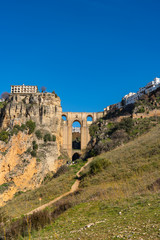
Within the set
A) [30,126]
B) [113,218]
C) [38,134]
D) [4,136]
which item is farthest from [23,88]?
[113,218]

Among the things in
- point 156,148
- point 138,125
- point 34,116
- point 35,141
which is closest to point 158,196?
point 156,148

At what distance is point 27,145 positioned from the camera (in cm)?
3216

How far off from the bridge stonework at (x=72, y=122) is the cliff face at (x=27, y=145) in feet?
18.0

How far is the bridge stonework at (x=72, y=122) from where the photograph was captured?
151 feet

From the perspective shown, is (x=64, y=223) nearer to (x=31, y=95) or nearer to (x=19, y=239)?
(x=19, y=239)

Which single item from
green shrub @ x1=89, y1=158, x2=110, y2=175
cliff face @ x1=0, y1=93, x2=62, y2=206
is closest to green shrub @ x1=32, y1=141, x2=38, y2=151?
cliff face @ x1=0, y1=93, x2=62, y2=206

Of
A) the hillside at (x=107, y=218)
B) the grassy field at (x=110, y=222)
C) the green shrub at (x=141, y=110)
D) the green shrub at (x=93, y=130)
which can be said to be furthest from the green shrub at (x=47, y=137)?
the grassy field at (x=110, y=222)

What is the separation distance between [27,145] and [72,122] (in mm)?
20211

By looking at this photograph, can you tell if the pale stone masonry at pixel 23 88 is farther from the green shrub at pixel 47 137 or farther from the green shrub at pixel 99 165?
the green shrub at pixel 99 165

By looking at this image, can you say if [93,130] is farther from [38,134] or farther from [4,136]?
[4,136]

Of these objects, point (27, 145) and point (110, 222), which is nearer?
point (110, 222)

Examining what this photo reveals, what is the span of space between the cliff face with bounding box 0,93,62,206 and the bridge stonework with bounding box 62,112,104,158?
216 inches

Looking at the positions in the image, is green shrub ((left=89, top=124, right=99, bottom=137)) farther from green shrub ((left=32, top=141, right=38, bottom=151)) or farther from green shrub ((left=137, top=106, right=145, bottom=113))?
green shrub ((left=32, top=141, right=38, bottom=151))

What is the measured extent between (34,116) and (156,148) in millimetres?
24090
